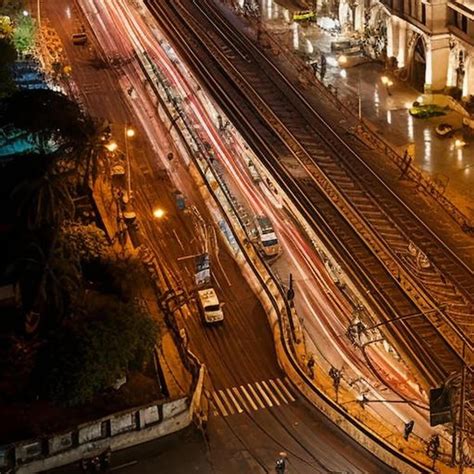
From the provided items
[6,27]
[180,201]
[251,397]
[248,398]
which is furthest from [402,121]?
[248,398]

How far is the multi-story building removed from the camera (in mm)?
97562

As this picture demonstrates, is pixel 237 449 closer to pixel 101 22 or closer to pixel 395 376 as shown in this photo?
pixel 395 376

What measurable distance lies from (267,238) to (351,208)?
36.9ft

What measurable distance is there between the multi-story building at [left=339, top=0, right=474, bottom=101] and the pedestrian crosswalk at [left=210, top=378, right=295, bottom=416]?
4850cm

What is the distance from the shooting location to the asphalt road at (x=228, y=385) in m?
53.9

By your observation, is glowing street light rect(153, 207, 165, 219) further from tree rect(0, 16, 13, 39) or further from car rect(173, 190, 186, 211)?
tree rect(0, 16, 13, 39)

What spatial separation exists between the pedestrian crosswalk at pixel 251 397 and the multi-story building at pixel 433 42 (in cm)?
4850

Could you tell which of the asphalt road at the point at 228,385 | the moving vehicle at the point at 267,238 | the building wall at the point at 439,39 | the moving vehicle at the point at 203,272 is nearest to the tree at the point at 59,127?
the asphalt road at the point at 228,385

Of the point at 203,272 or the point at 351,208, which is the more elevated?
the point at 203,272

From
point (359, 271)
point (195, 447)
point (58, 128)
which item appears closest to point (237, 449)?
point (195, 447)

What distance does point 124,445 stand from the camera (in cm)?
5441

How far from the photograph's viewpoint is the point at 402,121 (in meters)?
100

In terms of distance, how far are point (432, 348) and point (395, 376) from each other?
5225mm

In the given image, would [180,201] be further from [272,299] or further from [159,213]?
[272,299]
